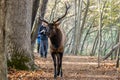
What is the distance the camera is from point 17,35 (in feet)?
43.6

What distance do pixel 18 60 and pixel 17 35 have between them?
912 mm

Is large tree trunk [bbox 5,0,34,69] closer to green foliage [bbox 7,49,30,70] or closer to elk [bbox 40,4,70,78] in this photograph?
green foliage [bbox 7,49,30,70]

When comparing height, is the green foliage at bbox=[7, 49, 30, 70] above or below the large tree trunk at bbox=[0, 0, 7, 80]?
below

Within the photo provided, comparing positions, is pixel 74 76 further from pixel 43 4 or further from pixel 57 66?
pixel 43 4

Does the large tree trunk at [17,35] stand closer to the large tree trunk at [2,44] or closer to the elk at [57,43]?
the elk at [57,43]

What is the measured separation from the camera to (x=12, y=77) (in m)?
11.7

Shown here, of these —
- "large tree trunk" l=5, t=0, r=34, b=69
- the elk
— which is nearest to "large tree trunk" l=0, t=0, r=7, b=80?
the elk

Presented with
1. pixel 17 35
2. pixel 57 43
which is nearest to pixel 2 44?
pixel 57 43

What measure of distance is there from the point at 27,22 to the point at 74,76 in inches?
106

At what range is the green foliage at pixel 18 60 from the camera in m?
13.2

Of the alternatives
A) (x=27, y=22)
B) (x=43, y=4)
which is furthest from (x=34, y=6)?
(x=27, y=22)

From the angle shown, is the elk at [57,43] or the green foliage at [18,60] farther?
the green foliage at [18,60]

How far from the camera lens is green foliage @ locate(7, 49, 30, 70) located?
43.4 ft

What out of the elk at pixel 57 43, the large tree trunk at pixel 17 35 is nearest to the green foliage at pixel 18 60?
the large tree trunk at pixel 17 35
